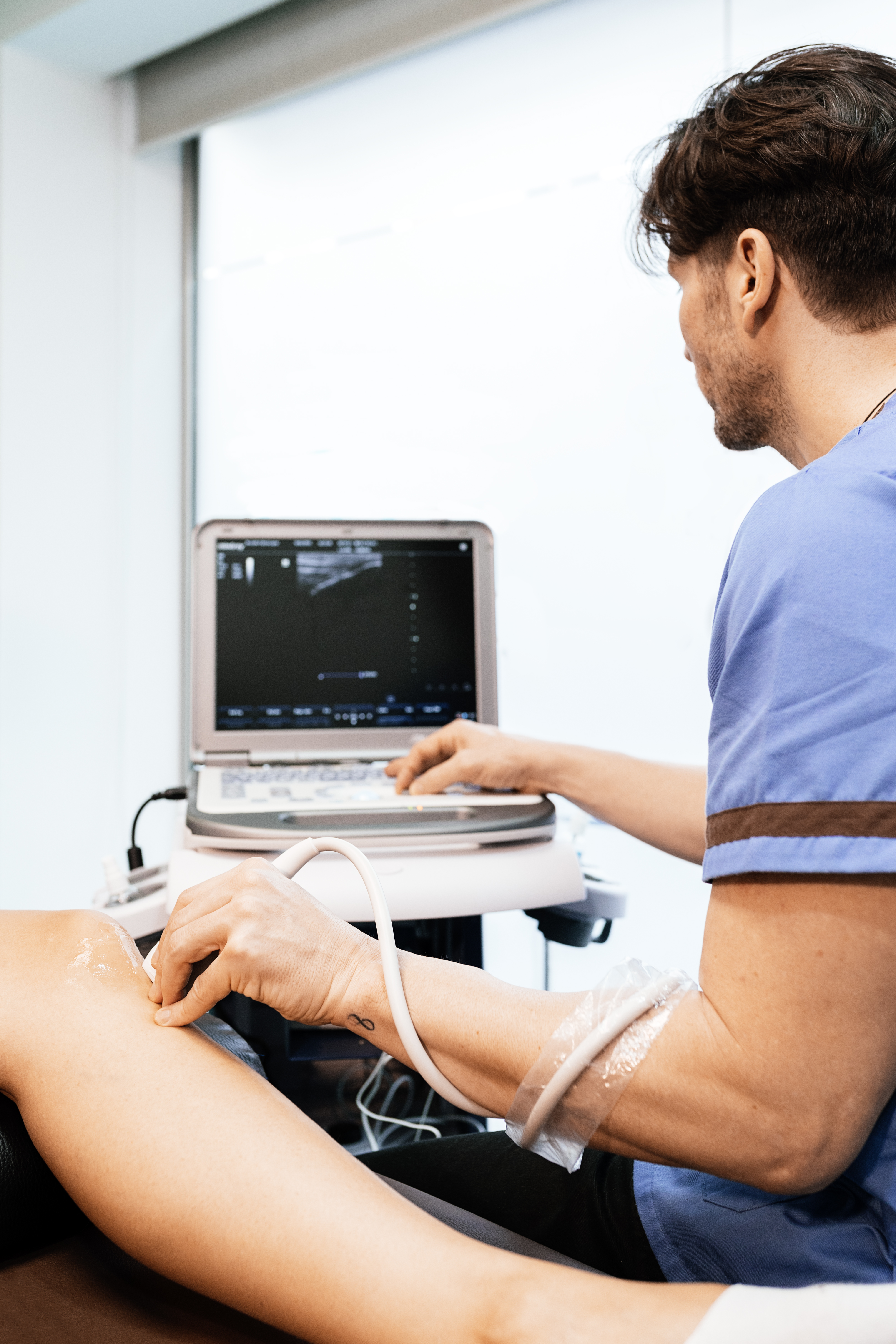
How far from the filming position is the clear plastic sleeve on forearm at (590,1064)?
56 cm

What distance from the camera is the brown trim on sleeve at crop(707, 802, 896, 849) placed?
0.49 m

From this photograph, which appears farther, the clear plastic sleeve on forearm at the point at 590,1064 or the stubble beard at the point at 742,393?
the stubble beard at the point at 742,393

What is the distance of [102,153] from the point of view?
245 cm

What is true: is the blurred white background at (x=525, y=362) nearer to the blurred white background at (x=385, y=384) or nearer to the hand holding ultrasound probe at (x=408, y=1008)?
the blurred white background at (x=385, y=384)

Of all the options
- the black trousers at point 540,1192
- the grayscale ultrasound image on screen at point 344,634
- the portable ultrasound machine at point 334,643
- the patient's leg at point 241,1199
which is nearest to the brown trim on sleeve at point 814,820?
the patient's leg at point 241,1199

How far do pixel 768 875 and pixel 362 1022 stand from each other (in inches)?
10.8

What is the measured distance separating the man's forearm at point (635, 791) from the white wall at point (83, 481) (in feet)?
5.36

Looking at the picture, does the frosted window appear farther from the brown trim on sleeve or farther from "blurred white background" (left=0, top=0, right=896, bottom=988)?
the brown trim on sleeve

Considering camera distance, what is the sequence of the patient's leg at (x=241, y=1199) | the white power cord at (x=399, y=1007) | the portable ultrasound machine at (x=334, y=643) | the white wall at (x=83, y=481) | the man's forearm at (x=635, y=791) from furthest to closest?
the white wall at (x=83, y=481) < the portable ultrasound machine at (x=334, y=643) < the man's forearm at (x=635, y=791) < the white power cord at (x=399, y=1007) < the patient's leg at (x=241, y=1199)

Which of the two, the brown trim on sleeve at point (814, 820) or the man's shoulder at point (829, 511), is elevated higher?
the man's shoulder at point (829, 511)

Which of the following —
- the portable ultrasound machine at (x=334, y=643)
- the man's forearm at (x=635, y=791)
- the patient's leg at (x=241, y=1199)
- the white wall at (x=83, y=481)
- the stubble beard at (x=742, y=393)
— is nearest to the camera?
the patient's leg at (x=241, y=1199)

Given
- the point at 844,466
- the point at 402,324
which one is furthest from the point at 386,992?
the point at 402,324

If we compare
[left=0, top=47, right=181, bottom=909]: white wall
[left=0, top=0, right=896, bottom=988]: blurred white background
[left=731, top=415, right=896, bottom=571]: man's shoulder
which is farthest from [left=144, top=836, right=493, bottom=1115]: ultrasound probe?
[left=0, top=47, right=181, bottom=909]: white wall

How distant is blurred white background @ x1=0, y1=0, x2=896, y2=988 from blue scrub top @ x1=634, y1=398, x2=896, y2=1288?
1.32m
